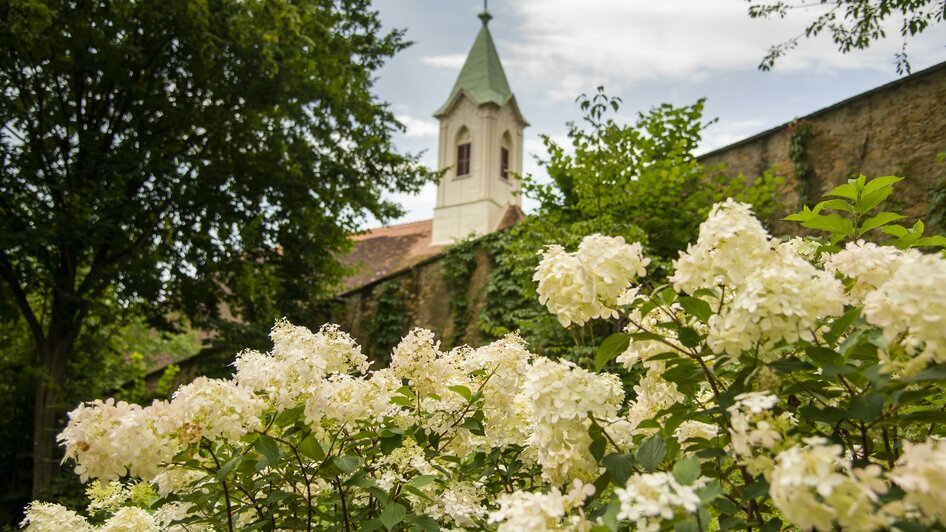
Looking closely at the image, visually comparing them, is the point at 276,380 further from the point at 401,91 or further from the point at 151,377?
the point at 151,377

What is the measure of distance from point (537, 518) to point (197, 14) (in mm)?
8339

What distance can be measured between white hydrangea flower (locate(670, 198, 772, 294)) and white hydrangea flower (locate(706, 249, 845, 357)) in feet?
0.31

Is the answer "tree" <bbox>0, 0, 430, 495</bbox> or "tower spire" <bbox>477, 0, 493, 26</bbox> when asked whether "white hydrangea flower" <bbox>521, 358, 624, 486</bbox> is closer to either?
"tree" <bbox>0, 0, 430, 495</bbox>

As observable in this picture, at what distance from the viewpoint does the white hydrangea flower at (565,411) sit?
157cm

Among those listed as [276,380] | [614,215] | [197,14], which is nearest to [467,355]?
[276,380]

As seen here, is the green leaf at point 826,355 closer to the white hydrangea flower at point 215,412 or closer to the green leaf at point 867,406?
the green leaf at point 867,406

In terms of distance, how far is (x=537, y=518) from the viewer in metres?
1.29

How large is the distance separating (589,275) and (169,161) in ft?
27.0

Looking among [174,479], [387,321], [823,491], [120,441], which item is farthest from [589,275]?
[387,321]

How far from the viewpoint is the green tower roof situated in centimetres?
2752

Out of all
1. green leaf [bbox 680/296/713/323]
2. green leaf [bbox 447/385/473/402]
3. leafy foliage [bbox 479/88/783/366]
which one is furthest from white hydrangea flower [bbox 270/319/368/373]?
leafy foliage [bbox 479/88/783/366]

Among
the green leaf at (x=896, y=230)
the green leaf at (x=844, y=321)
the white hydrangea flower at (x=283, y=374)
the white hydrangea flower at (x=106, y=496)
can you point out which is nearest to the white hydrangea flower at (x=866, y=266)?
the green leaf at (x=844, y=321)

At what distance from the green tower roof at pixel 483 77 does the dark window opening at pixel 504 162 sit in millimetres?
1988

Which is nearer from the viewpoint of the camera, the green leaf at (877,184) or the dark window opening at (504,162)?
the green leaf at (877,184)
